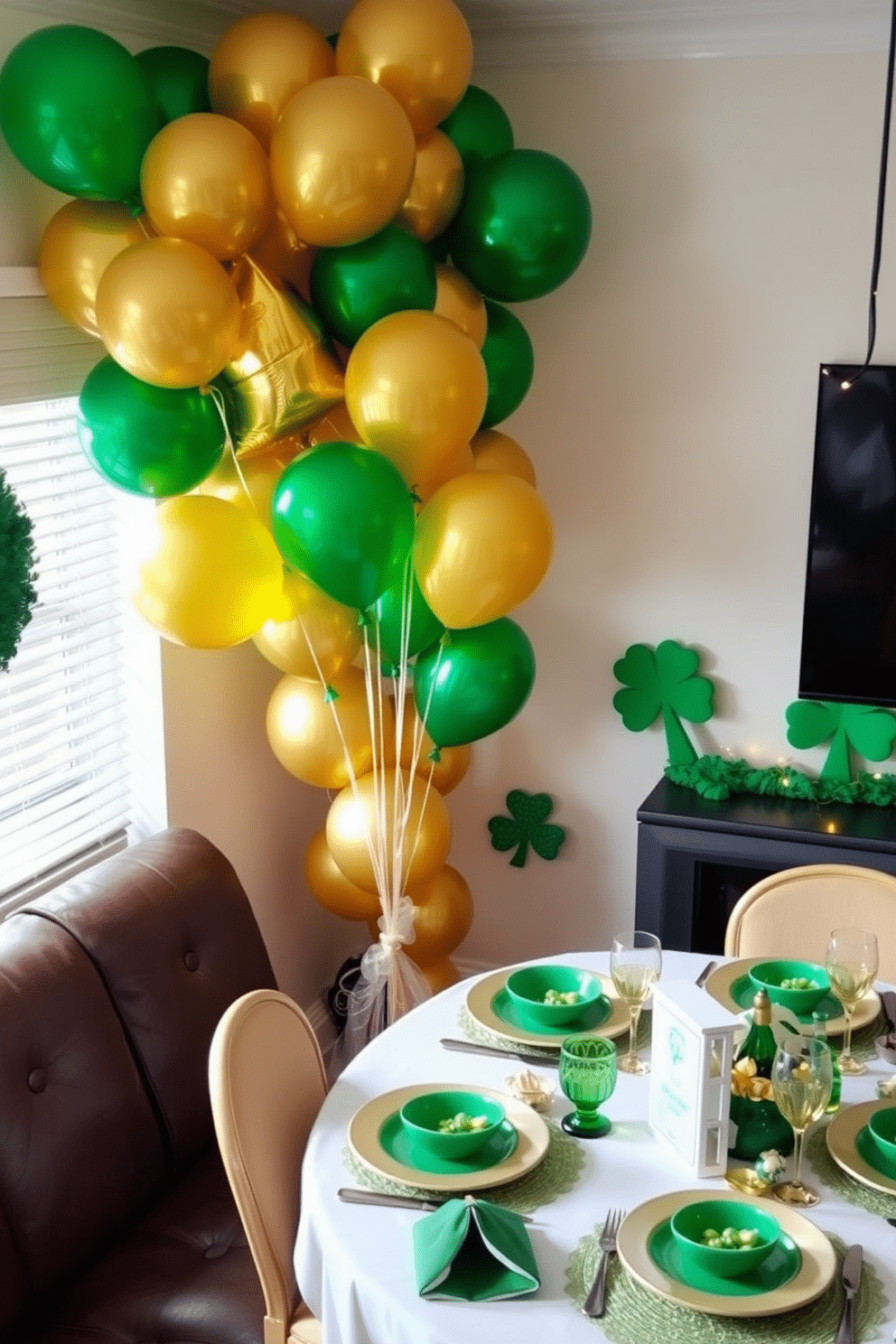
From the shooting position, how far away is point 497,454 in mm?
3021

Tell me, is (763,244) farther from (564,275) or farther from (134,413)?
(134,413)

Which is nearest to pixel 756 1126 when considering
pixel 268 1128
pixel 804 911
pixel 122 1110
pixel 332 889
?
pixel 268 1128

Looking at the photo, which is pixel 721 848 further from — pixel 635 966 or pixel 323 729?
pixel 635 966

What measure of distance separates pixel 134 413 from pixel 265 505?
38cm

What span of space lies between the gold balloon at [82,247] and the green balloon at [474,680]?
2.99ft

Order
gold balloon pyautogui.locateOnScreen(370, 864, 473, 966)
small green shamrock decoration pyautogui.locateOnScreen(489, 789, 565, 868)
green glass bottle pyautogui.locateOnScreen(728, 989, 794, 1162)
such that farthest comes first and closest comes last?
1. small green shamrock decoration pyautogui.locateOnScreen(489, 789, 565, 868)
2. gold balloon pyautogui.locateOnScreen(370, 864, 473, 966)
3. green glass bottle pyautogui.locateOnScreen(728, 989, 794, 1162)

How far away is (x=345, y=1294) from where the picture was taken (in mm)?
1629

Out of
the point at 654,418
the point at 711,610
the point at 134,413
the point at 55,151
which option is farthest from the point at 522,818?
the point at 55,151

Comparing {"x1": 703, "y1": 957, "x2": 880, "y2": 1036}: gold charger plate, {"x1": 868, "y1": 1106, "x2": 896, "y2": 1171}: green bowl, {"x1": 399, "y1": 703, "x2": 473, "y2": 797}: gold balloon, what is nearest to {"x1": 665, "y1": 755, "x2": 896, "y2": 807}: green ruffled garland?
{"x1": 399, "y1": 703, "x2": 473, "y2": 797}: gold balloon

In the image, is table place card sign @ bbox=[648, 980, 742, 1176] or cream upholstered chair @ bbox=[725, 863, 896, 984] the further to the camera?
cream upholstered chair @ bbox=[725, 863, 896, 984]

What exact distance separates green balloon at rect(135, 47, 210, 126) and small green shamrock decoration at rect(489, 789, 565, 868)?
1.87m

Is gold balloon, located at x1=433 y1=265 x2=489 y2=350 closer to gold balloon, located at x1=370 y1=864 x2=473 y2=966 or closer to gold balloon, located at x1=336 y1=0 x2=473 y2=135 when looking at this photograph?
gold balloon, located at x1=336 y1=0 x2=473 y2=135

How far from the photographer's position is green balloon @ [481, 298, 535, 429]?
3025mm

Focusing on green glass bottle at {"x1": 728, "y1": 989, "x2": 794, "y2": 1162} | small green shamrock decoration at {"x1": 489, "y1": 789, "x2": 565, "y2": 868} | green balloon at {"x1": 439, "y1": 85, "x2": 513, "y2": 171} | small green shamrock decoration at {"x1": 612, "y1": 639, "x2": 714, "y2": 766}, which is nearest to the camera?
green glass bottle at {"x1": 728, "y1": 989, "x2": 794, "y2": 1162}
